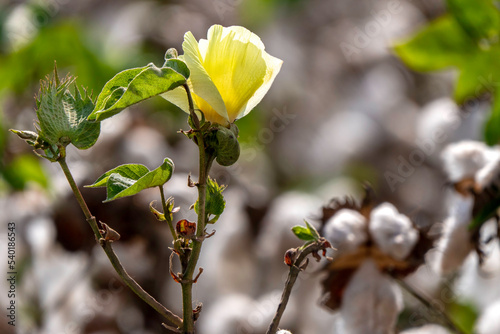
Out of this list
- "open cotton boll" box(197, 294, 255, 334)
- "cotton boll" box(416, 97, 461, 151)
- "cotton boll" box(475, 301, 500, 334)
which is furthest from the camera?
"cotton boll" box(416, 97, 461, 151)

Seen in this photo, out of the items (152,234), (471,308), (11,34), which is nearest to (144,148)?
(152,234)

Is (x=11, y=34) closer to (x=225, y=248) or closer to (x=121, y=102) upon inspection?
(x=225, y=248)

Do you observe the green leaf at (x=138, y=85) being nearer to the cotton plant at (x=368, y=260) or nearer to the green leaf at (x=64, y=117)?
the green leaf at (x=64, y=117)

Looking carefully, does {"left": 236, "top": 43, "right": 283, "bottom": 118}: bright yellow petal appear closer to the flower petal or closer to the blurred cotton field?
the flower petal

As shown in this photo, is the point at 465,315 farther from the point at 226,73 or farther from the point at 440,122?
the point at 226,73

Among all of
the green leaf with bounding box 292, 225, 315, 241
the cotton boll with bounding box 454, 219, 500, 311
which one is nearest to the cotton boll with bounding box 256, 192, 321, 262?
the cotton boll with bounding box 454, 219, 500, 311

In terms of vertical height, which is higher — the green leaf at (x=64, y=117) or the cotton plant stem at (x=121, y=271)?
the green leaf at (x=64, y=117)

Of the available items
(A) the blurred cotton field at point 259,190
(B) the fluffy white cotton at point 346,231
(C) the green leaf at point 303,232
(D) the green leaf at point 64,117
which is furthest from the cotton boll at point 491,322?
(D) the green leaf at point 64,117
